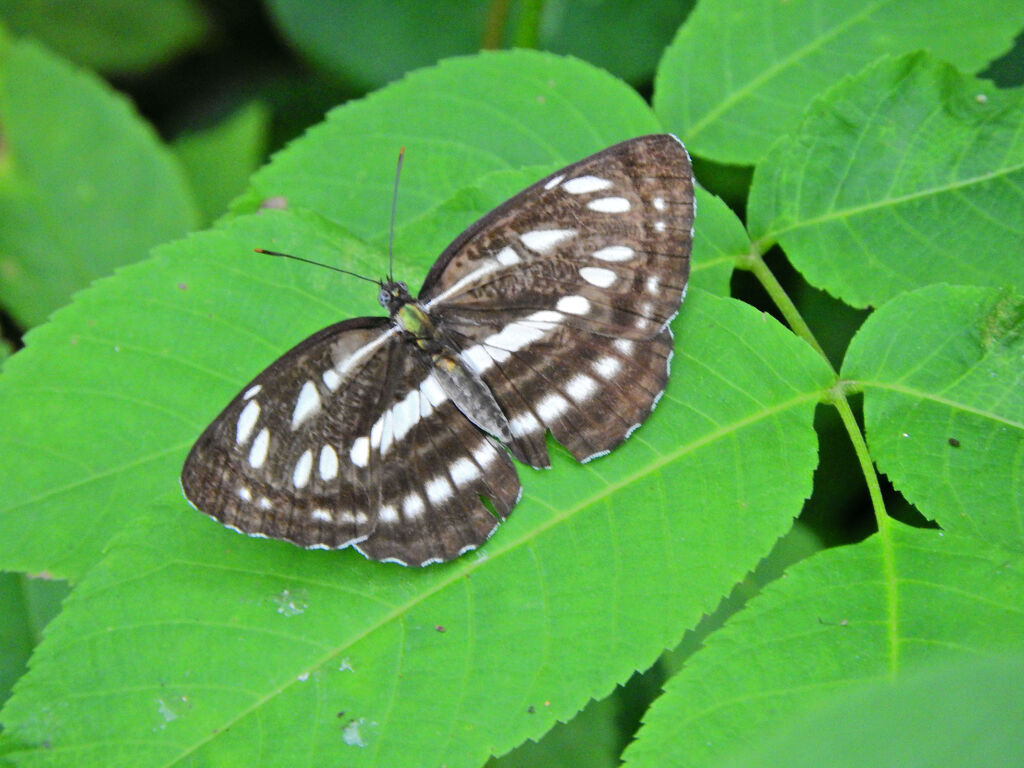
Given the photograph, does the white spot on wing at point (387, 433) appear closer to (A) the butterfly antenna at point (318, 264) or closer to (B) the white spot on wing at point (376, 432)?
(B) the white spot on wing at point (376, 432)

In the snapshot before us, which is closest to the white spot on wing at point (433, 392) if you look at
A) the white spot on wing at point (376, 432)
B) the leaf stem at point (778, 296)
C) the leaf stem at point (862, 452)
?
the white spot on wing at point (376, 432)

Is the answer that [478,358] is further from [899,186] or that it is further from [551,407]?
[899,186]

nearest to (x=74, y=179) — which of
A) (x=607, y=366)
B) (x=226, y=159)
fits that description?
(x=226, y=159)

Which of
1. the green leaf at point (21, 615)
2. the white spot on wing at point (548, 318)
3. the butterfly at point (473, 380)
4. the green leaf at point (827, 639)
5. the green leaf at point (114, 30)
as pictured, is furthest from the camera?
the green leaf at point (114, 30)

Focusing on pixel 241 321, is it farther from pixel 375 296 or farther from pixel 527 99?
pixel 527 99

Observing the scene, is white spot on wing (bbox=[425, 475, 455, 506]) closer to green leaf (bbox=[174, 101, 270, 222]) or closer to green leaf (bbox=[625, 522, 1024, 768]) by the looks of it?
green leaf (bbox=[625, 522, 1024, 768])

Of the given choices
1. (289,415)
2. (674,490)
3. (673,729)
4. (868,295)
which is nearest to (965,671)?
(673,729)

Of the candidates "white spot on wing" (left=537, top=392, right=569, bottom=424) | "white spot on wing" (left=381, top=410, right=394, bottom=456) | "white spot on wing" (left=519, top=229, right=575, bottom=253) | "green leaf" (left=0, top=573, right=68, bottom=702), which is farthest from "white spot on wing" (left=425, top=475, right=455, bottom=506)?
"green leaf" (left=0, top=573, right=68, bottom=702)
